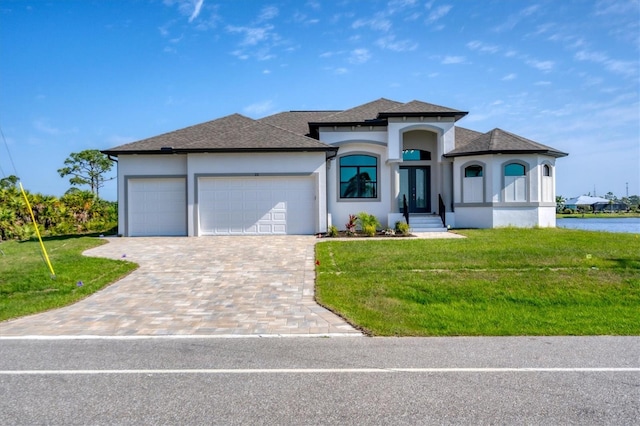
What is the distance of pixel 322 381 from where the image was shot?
4.58m

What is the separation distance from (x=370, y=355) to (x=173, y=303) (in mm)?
4651

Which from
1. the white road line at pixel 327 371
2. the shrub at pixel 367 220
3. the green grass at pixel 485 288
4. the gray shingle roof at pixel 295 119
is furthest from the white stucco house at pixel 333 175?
the white road line at pixel 327 371

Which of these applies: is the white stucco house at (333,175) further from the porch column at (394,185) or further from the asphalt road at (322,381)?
the asphalt road at (322,381)

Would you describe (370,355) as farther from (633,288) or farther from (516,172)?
(516,172)

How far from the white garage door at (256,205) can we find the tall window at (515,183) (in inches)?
359

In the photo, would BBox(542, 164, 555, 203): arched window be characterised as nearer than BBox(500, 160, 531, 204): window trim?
No

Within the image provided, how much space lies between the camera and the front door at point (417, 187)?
21.4 metres

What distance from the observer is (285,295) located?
891cm

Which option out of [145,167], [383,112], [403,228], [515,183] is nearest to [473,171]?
[515,183]

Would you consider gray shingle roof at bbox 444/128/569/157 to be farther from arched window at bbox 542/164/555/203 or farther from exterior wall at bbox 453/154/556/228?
arched window at bbox 542/164/555/203

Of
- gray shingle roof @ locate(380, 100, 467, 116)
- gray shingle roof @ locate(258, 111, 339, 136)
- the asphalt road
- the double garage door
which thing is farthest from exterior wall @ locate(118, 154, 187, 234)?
the asphalt road

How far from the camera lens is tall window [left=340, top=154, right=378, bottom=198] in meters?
19.9

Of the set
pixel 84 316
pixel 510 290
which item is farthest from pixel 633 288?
pixel 84 316

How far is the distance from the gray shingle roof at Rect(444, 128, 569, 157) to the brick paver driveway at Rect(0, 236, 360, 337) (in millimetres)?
10161
